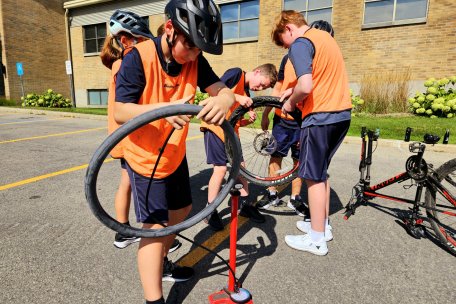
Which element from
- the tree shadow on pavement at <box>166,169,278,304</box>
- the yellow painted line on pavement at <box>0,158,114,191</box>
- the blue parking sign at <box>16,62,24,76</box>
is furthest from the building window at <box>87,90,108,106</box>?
the tree shadow on pavement at <box>166,169,278,304</box>

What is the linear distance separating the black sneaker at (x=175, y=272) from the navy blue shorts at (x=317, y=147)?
3.91 ft

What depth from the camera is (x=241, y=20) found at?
15.8 metres

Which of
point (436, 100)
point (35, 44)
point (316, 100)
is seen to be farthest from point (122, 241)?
point (35, 44)

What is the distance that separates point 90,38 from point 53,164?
18613 mm

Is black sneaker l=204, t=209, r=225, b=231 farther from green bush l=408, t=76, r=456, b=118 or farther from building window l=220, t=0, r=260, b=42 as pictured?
building window l=220, t=0, r=260, b=42

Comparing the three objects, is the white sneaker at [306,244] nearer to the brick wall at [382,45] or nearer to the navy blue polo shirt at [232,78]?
the navy blue polo shirt at [232,78]

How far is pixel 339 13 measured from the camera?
13.2 meters

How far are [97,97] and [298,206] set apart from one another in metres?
20.7

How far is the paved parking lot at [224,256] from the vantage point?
2.13 m

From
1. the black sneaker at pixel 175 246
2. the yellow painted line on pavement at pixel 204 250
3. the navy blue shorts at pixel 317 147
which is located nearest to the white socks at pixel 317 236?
the navy blue shorts at pixel 317 147

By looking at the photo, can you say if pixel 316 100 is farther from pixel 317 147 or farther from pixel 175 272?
pixel 175 272

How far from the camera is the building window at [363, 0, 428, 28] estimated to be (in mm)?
11961

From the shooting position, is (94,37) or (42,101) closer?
(42,101)

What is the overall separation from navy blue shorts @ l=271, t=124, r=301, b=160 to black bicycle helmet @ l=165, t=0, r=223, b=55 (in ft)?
6.69
